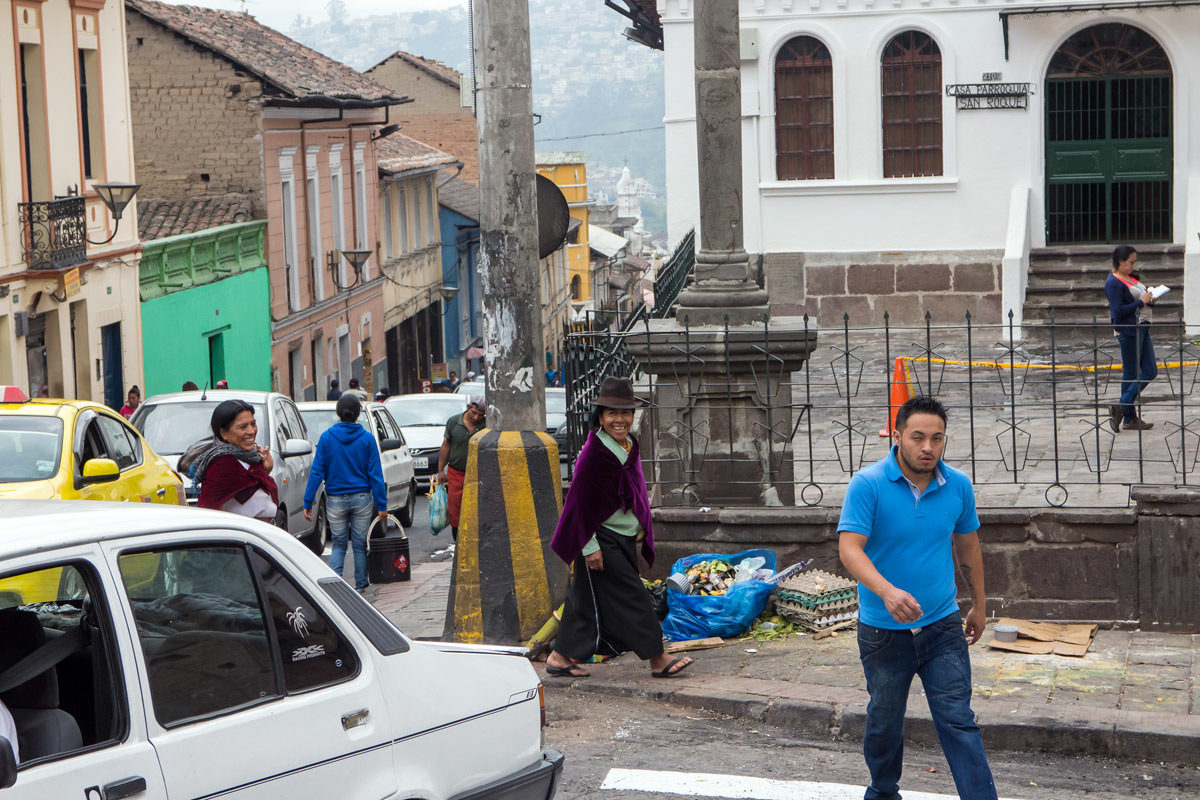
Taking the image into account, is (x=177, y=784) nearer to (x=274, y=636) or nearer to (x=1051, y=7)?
(x=274, y=636)

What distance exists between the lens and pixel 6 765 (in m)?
3.29

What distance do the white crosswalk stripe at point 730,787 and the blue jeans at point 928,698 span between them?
1.73 feet

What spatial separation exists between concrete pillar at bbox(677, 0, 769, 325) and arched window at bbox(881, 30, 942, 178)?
12.0 meters

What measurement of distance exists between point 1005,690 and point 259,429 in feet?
29.3

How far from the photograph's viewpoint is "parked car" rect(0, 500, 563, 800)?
3.65 m

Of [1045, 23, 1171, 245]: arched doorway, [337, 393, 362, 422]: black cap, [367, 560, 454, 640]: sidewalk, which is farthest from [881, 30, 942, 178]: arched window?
[337, 393, 362, 422]: black cap

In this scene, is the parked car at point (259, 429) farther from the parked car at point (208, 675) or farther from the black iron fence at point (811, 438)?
the parked car at point (208, 675)

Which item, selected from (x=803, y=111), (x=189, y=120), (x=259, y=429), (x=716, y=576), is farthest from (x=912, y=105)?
(x=189, y=120)

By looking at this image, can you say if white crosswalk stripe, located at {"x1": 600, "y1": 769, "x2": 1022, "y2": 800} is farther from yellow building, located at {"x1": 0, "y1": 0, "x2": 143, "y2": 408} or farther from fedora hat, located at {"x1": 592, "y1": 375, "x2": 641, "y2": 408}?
yellow building, located at {"x1": 0, "y1": 0, "x2": 143, "y2": 408}

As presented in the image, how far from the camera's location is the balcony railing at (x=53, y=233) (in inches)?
888

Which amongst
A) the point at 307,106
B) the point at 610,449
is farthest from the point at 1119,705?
the point at 307,106

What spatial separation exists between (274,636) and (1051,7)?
718 inches

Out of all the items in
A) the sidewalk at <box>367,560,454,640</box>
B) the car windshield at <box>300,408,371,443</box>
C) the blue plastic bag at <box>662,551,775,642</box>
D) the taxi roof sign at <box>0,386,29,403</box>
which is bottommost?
the sidewalk at <box>367,560,454,640</box>

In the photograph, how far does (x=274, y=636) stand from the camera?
4137 mm
